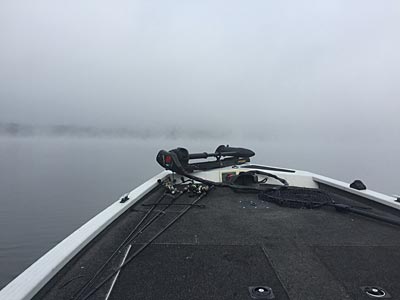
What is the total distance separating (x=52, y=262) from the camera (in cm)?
144

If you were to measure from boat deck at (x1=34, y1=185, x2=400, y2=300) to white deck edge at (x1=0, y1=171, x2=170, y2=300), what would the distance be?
5 cm

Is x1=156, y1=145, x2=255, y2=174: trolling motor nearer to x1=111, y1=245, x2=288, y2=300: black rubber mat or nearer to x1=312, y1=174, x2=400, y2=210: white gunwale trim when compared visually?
x1=312, y1=174, x2=400, y2=210: white gunwale trim

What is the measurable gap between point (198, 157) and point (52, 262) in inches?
114

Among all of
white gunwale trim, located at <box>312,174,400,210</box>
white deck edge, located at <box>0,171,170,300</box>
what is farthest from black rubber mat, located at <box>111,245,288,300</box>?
white gunwale trim, located at <box>312,174,400,210</box>

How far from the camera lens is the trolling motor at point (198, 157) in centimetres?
364

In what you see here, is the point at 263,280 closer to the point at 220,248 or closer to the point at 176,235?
the point at 220,248

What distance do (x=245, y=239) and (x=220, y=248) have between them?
26 cm

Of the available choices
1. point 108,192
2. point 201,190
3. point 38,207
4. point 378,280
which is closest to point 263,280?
point 378,280

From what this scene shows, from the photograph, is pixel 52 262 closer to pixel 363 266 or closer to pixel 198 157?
pixel 363 266

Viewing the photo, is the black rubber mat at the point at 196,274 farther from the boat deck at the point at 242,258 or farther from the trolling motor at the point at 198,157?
the trolling motor at the point at 198,157

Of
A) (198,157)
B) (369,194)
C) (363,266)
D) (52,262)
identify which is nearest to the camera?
(52,262)

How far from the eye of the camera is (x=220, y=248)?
1.86 meters

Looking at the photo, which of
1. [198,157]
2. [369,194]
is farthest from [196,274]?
[198,157]

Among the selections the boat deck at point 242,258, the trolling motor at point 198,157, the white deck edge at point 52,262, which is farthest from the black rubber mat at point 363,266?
the trolling motor at point 198,157
